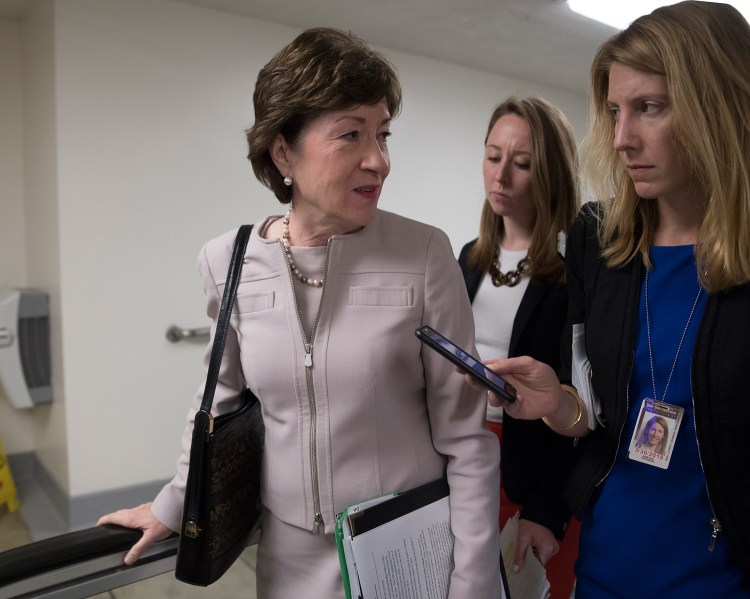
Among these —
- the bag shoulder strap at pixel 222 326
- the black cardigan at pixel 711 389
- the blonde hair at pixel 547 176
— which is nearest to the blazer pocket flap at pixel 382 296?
the bag shoulder strap at pixel 222 326

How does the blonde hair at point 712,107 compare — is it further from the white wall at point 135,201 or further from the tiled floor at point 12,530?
the tiled floor at point 12,530

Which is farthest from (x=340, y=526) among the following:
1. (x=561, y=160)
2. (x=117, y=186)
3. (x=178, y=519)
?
(x=117, y=186)

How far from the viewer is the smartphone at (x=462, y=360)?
2.97ft

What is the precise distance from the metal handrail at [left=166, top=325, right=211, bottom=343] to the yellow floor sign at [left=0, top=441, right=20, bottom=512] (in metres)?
1.26

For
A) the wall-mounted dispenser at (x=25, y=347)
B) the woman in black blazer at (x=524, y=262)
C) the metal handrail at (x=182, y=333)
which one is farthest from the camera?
the metal handrail at (x=182, y=333)

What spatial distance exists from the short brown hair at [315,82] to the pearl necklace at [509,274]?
0.79 metres

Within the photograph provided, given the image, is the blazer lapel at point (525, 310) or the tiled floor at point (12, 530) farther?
the tiled floor at point (12, 530)

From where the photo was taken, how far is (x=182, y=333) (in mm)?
3588

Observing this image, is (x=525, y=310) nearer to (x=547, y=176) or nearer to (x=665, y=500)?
(x=547, y=176)

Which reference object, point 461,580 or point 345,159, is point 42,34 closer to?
point 345,159

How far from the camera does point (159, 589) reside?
127 cm

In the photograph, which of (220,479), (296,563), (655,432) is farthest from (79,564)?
(655,432)

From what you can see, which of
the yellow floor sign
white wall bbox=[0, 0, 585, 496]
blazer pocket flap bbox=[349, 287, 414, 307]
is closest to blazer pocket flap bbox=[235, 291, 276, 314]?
blazer pocket flap bbox=[349, 287, 414, 307]

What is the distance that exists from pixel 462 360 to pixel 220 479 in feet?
1.62
